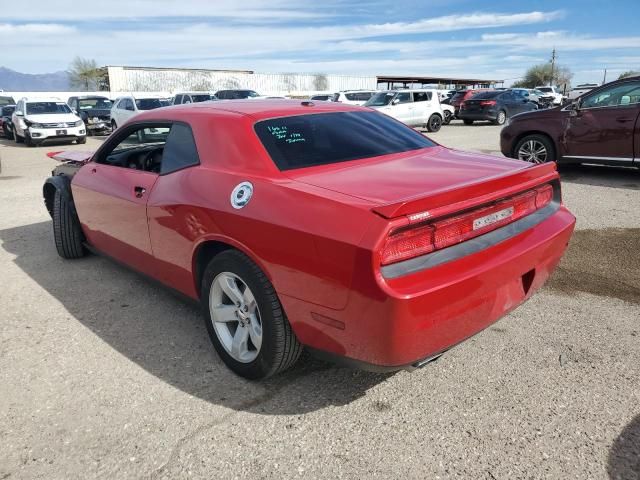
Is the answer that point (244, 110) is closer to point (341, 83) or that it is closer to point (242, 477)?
point (242, 477)

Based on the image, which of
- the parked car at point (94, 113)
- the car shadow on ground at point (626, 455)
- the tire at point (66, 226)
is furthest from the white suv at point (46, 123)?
the car shadow on ground at point (626, 455)

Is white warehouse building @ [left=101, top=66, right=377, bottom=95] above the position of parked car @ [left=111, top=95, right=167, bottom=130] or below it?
above

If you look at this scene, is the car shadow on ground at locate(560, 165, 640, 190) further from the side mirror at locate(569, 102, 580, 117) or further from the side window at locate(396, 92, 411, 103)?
the side window at locate(396, 92, 411, 103)

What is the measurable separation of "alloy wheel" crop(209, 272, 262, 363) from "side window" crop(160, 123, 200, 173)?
2.63 ft

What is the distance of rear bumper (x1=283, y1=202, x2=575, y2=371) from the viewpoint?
214cm

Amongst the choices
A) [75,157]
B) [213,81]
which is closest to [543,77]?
[213,81]

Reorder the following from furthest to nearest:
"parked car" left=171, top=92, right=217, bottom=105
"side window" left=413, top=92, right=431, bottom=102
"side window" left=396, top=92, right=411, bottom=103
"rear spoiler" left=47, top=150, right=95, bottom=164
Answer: "side window" left=413, top=92, right=431, bottom=102 → "side window" left=396, top=92, right=411, bottom=103 → "parked car" left=171, top=92, right=217, bottom=105 → "rear spoiler" left=47, top=150, right=95, bottom=164

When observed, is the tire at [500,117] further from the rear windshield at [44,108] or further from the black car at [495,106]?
the rear windshield at [44,108]

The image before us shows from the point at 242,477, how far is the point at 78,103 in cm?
2442

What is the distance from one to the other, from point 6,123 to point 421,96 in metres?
16.5

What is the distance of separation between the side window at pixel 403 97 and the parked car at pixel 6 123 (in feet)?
48.8

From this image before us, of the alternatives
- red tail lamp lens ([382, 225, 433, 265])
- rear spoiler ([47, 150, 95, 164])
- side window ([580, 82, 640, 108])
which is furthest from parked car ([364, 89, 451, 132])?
red tail lamp lens ([382, 225, 433, 265])

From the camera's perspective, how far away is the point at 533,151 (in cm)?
900

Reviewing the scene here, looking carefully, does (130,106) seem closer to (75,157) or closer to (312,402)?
(75,157)
